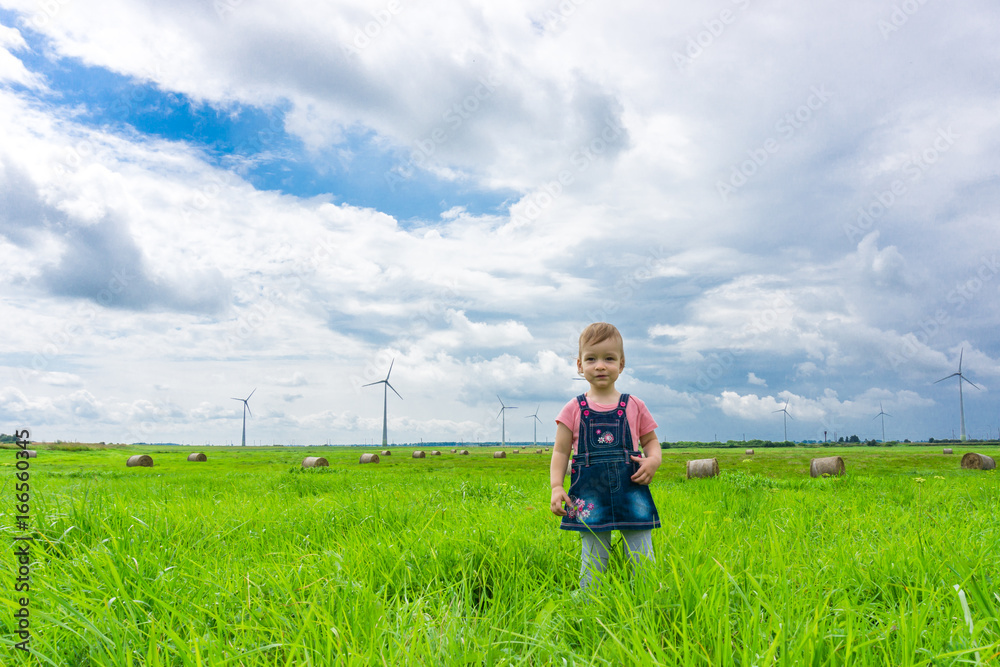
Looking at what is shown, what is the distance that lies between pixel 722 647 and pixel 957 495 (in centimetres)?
1014

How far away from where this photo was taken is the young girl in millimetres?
3758

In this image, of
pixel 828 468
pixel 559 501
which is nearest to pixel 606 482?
pixel 559 501

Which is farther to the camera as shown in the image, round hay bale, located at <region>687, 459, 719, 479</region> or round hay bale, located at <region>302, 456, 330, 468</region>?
round hay bale, located at <region>302, 456, 330, 468</region>

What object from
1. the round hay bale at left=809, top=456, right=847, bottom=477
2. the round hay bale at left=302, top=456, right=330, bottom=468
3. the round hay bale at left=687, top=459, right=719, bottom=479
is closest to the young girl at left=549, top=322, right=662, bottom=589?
the round hay bale at left=687, top=459, right=719, bottom=479

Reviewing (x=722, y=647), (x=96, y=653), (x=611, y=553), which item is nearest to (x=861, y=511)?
(x=611, y=553)

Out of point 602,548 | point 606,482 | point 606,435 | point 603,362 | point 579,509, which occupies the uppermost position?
point 603,362

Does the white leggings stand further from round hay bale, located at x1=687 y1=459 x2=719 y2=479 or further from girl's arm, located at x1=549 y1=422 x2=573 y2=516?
round hay bale, located at x1=687 y1=459 x2=719 y2=479

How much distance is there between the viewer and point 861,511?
748 centimetres

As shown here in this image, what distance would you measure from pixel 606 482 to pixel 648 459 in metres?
0.33

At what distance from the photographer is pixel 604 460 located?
387 cm

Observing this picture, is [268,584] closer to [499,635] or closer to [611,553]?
[499,635]

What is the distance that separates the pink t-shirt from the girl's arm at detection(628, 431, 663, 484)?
2.2 inches

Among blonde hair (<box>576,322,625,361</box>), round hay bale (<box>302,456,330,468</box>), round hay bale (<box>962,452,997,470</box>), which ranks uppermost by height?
blonde hair (<box>576,322,625,361</box>)

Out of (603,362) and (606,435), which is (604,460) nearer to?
(606,435)
